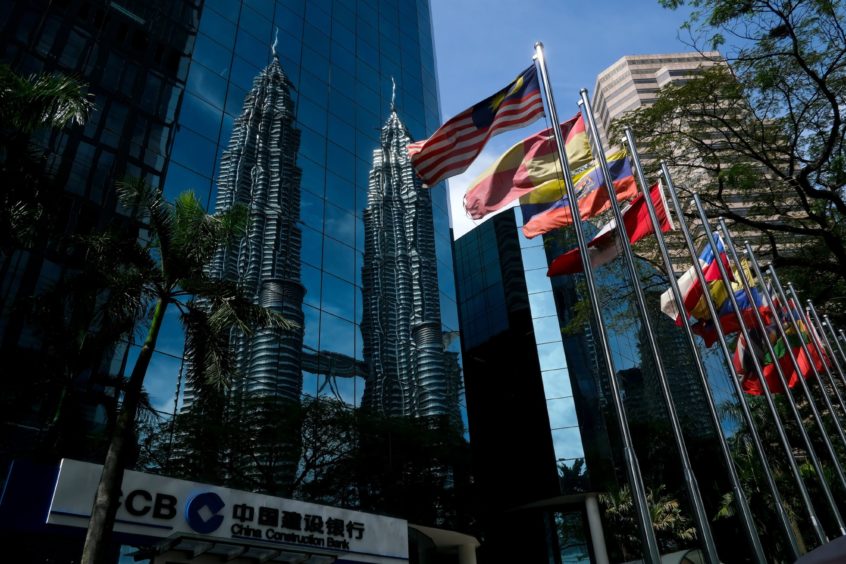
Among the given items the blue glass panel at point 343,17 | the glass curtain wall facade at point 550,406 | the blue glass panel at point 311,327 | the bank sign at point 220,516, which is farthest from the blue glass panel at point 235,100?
the glass curtain wall facade at point 550,406

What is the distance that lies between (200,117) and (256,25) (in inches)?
288

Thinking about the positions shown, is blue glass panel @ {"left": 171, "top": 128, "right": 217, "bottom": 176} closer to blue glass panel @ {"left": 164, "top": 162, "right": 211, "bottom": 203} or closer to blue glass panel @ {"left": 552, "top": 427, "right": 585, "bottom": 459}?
blue glass panel @ {"left": 164, "top": 162, "right": 211, "bottom": 203}

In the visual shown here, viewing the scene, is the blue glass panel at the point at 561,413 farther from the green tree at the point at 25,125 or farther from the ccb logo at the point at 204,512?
the green tree at the point at 25,125

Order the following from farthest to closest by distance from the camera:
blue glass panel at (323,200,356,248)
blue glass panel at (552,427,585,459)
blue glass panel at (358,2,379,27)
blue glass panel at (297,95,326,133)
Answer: blue glass panel at (358,2,379,27) → blue glass panel at (552,427,585,459) → blue glass panel at (297,95,326,133) → blue glass panel at (323,200,356,248)

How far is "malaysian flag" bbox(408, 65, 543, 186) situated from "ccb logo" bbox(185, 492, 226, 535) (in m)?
9.20

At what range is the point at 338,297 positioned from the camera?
25203mm

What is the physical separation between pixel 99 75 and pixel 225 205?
19.2ft

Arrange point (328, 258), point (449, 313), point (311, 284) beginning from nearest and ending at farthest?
point (311, 284) → point (328, 258) → point (449, 313)

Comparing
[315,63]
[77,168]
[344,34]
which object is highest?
[344,34]

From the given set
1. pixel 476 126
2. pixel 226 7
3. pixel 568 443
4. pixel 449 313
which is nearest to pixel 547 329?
pixel 568 443

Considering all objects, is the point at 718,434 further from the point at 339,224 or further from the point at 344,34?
the point at 344,34

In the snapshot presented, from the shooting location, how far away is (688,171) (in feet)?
66.9

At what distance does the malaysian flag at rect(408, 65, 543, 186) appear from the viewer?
11.7 meters

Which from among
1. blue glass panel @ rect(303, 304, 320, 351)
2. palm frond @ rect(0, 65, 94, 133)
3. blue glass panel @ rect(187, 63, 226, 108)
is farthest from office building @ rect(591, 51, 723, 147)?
palm frond @ rect(0, 65, 94, 133)
